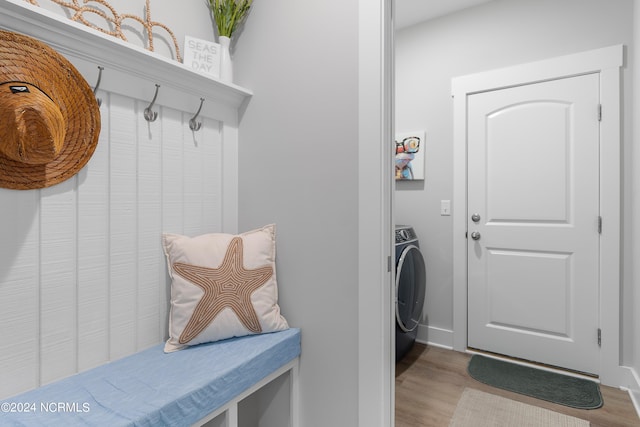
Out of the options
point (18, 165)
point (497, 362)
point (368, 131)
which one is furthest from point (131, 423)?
point (497, 362)

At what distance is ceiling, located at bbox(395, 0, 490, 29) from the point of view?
2.55 metres

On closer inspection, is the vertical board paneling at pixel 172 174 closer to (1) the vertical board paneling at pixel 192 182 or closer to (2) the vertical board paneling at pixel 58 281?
(1) the vertical board paneling at pixel 192 182

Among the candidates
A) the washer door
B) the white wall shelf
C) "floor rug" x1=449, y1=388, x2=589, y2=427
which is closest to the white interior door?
the washer door

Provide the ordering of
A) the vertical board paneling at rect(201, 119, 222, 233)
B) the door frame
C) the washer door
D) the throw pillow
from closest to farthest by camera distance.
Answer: the throw pillow
the vertical board paneling at rect(201, 119, 222, 233)
the door frame
the washer door

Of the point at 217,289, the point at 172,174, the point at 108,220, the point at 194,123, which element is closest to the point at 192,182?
the point at 172,174

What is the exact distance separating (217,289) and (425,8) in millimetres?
2673

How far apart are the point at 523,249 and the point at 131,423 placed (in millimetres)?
Answer: 2533

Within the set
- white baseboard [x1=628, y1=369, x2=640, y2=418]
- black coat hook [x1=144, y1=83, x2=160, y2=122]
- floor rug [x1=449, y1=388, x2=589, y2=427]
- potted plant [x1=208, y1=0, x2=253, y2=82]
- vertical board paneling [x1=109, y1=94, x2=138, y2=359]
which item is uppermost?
potted plant [x1=208, y1=0, x2=253, y2=82]

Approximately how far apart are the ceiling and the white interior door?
715mm

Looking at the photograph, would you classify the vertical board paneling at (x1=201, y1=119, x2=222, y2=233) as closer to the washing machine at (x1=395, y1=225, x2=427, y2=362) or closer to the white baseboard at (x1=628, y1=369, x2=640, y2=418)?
the washing machine at (x1=395, y1=225, x2=427, y2=362)

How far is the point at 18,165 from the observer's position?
913mm

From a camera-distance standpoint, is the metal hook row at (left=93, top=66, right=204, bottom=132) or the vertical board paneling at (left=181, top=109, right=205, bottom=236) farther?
the vertical board paneling at (left=181, top=109, right=205, bottom=236)

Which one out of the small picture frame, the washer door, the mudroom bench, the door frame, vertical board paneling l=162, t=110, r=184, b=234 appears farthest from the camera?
the small picture frame

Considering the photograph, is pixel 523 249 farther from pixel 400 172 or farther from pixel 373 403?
pixel 373 403
